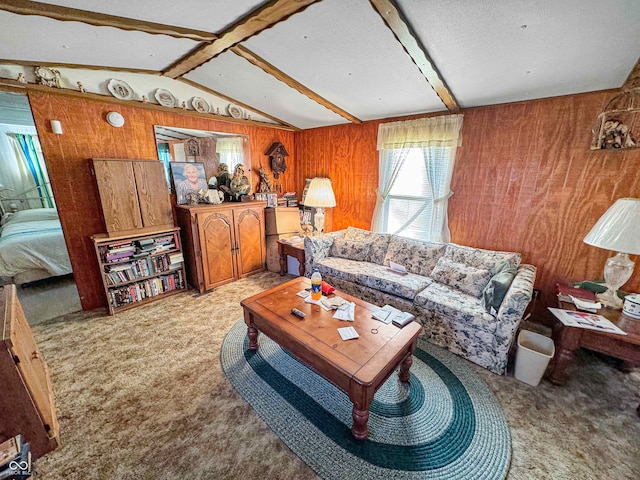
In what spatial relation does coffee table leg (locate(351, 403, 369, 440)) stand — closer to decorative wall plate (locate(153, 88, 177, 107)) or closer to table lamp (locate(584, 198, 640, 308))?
table lamp (locate(584, 198, 640, 308))

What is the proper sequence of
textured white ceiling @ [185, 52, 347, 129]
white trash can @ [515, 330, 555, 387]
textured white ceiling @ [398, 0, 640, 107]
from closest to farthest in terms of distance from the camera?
textured white ceiling @ [398, 0, 640, 107]
white trash can @ [515, 330, 555, 387]
textured white ceiling @ [185, 52, 347, 129]

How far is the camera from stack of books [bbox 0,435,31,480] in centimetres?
83

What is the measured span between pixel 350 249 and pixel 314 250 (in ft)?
1.55

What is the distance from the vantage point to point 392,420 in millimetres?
1534

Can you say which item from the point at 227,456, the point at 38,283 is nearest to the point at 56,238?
the point at 38,283

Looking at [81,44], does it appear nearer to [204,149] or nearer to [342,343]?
Result: [204,149]

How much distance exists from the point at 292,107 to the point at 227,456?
3435 millimetres

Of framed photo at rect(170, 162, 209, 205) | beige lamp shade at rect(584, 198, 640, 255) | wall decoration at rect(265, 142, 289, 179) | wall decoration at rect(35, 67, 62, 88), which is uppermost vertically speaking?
wall decoration at rect(35, 67, 62, 88)

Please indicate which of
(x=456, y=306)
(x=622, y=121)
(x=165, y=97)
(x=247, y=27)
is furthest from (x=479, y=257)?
(x=165, y=97)

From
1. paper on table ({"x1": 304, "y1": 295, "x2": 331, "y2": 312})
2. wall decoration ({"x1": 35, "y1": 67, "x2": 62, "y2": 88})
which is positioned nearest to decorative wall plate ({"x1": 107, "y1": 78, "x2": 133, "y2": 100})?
wall decoration ({"x1": 35, "y1": 67, "x2": 62, "y2": 88})

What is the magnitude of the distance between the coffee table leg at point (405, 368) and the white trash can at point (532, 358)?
826 millimetres

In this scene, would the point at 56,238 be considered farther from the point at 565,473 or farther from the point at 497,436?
the point at 565,473

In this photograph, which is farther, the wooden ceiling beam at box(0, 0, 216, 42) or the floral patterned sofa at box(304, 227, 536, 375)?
the floral patterned sofa at box(304, 227, 536, 375)

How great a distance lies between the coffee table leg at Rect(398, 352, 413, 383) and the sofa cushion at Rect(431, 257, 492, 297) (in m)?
1.00
